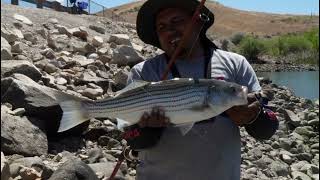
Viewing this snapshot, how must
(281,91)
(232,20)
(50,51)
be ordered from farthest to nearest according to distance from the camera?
(232,20)
(281,91)
(50,51)

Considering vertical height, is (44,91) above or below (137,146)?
below

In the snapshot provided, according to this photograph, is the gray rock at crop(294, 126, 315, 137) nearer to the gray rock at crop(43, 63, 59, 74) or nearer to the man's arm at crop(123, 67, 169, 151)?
the gray rock at crop(43, 63, 59, 74)

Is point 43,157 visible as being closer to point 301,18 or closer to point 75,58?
point 75,58

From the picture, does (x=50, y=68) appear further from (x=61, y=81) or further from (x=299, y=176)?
(x=299, y=176)

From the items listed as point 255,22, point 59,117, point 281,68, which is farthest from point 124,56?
point 255,22

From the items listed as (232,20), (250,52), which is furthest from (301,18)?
(250,52)

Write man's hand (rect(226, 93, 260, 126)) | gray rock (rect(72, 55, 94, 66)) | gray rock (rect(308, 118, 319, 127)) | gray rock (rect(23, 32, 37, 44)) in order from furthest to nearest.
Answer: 1. gray rock (rect(308, 118, 319, 127))
2. gray rock (rect(23, 32, 37, 44))
3. gray rock (rect(72, 55, 94, 66))
4. man's hand (rect(226, 93, 260, 126))

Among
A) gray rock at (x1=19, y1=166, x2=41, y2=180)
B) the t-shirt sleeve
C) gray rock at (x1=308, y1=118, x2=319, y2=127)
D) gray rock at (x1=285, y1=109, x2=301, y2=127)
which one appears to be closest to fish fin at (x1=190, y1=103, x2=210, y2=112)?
the t-shirt sleeve

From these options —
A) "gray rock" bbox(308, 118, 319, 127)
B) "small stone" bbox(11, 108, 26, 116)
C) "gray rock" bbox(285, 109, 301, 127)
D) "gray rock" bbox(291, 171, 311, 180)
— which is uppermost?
"small stone" bbox(11, 108, 26, 116)

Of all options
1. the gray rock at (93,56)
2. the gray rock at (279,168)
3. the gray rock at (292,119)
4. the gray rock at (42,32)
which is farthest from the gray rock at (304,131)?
the gray rock at (42,32)
